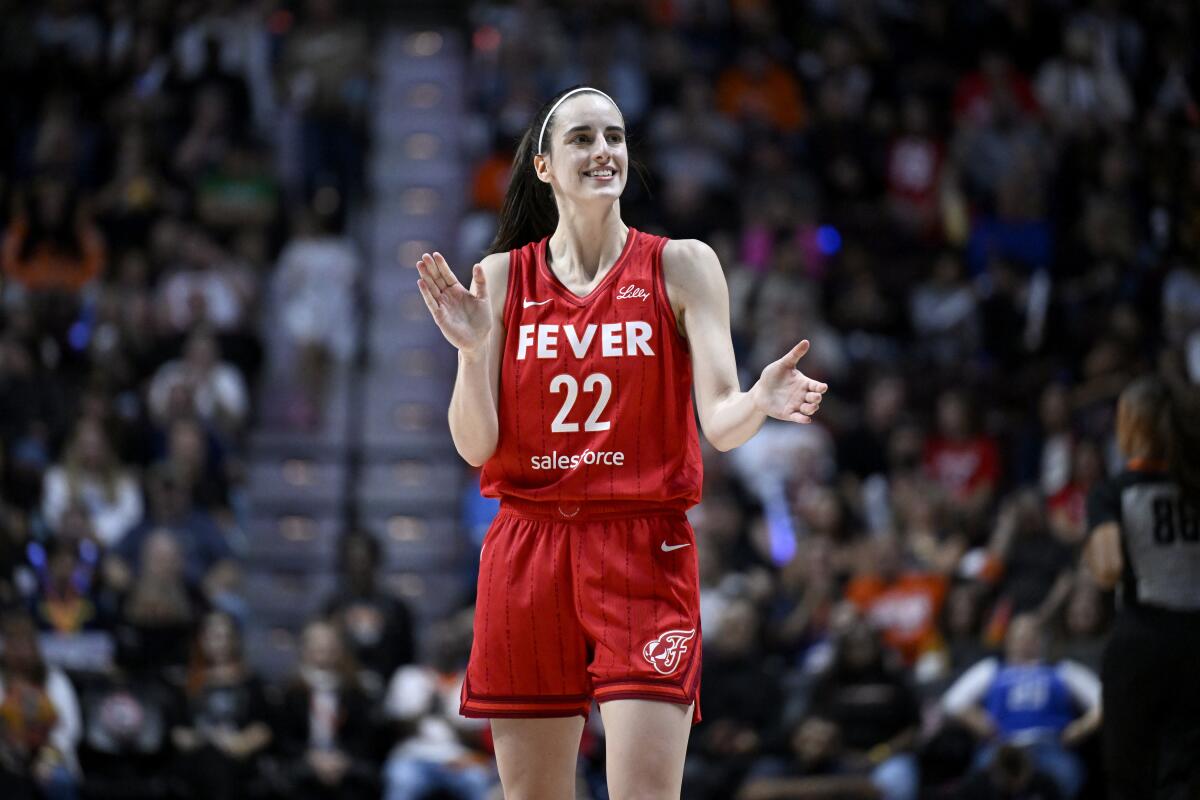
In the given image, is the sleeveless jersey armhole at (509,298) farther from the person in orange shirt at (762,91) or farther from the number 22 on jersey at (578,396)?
the person in orange shirt at (762,91)

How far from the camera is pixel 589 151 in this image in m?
4.43

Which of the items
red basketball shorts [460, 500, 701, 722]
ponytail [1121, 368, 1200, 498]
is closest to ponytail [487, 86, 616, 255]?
red basketball shorts [460, 500, 701, 722]

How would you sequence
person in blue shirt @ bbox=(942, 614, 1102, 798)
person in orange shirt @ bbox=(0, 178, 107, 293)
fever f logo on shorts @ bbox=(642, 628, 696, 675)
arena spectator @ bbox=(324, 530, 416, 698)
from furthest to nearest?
1. person in orange shirt @ bbox=(0, 178, 107, 293)
2. arena spectator @ bbox=(324, 530, 416, 698)
3. person in blue shirt @ bbox=(942, 614, 1102, 798)
4. fever f logo on shorts @ bbox=(642, 628, 696, 675)

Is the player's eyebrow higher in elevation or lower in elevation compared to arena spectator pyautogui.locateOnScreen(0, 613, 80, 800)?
higher

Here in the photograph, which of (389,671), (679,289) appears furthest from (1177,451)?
(389,671)

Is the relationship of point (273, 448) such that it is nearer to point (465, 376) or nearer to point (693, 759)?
point (693, 759)

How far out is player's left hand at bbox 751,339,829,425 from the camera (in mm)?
4023

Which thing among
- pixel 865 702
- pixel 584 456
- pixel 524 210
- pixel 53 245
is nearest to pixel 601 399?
pixel 584 456

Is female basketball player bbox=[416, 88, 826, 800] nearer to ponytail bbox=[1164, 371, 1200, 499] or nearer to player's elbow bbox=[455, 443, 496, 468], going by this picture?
player's elbow bbox=[455, 443, 496, 468]

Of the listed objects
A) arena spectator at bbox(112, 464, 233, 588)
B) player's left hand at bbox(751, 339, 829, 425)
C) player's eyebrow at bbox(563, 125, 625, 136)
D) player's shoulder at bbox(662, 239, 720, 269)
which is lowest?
arena spectator at bbox(112, 464, 233, 588)

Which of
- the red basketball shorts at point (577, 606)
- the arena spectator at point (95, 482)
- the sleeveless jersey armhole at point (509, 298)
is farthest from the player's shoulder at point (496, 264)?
the arena spectator at point (95, 482)

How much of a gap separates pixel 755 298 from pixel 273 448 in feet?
12.6

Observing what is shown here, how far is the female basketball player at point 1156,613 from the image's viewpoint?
18.5 feet

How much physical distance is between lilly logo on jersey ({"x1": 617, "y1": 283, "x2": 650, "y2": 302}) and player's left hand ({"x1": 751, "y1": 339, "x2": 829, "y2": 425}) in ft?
1.65
